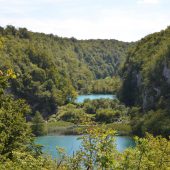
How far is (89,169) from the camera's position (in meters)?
18.1

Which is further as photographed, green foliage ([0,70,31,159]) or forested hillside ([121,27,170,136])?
forested hillside ([121,27,170,136])

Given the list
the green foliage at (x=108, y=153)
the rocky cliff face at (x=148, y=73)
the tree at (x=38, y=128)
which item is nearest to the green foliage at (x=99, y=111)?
the rocky cliff face at (x=148, y=73)

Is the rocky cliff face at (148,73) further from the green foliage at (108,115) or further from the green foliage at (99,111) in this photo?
the green foliage at (108,115)

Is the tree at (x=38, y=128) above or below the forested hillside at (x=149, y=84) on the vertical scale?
below

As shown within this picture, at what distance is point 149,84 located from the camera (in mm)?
148750

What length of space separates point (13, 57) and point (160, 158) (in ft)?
507

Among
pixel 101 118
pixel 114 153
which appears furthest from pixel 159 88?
pixel 114 153

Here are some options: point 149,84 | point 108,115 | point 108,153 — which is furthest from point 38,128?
point 108,153

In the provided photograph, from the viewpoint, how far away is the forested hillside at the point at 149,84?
400 ft

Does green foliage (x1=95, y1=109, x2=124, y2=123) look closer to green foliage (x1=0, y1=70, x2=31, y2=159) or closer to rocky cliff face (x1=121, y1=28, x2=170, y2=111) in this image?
rocky cliff face (x1=121, y1=28, x2=170, y2=111)

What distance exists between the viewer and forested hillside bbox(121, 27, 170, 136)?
400 ft

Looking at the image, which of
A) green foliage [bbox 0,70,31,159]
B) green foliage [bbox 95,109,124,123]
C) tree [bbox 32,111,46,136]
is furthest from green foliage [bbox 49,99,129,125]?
green foliage [bbox 0,70,31,159]

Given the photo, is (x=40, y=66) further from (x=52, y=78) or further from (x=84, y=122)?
(x=84, y=122)

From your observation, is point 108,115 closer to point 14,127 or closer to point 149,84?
point 149,84
